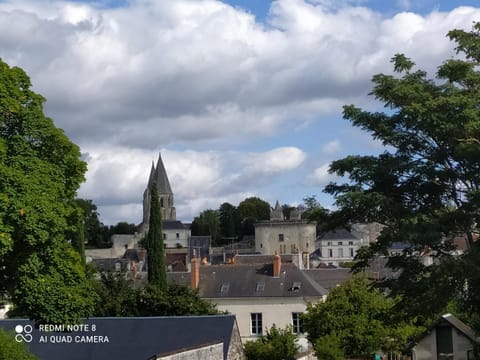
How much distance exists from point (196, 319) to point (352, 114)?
12.3 meters

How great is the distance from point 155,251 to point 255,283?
7343mm

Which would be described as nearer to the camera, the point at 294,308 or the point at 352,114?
the point at 352,114

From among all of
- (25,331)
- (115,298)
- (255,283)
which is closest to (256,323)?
(255,283)

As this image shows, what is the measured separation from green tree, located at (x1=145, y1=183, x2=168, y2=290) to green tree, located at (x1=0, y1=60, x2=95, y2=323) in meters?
25.8

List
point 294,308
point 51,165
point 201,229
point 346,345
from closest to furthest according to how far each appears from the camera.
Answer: point 51,165, point 346,345, point 294,308, point 201,229

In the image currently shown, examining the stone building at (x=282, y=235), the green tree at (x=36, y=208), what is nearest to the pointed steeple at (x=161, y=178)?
the stone building at (x=282, y=235)

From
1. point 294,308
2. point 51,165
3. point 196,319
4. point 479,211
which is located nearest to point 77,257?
point 51,165

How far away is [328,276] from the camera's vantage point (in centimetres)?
6181

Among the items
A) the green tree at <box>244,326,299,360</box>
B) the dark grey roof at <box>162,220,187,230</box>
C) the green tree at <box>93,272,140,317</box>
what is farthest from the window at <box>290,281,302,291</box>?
the dark grey roof at <box>162,220,187,230</box>

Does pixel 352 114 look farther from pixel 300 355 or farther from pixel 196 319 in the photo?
pixel 300 355

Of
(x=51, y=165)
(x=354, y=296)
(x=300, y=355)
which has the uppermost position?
(x=51, y=165)

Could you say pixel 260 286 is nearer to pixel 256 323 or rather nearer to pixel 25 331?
pixel 256 323

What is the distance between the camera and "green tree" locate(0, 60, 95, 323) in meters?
20.6

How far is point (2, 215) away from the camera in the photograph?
66.0 feet
